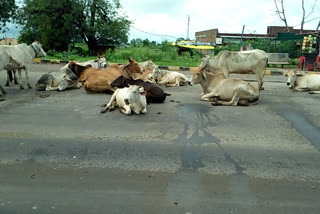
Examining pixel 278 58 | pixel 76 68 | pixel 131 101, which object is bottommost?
pixel 131 101

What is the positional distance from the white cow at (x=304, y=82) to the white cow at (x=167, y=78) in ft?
12.6

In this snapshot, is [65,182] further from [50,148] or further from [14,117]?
[14,117]

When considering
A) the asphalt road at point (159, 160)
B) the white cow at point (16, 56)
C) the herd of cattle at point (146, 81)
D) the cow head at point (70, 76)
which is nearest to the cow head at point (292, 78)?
the herd of cattle at point (146, 81)

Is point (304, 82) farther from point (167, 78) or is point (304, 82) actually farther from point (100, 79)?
point (100, 79)

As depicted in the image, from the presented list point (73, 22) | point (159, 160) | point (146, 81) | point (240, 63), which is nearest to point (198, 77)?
point (146, 81)

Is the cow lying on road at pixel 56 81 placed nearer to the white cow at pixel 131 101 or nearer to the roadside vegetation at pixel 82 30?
the white cow at pixel 131 101

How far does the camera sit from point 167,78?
1195 cm

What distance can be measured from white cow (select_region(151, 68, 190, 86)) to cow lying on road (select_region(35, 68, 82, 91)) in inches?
118

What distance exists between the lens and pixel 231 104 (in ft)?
26.6

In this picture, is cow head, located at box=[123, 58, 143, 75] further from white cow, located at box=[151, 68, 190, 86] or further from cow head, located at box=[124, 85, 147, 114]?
cow head, located at box=[124, 85, 147, 114]

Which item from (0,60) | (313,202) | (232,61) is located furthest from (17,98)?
(313,202)

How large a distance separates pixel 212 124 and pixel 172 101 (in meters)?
2.37

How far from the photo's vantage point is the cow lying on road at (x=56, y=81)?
32.8 ft

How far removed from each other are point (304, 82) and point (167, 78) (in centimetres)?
495
